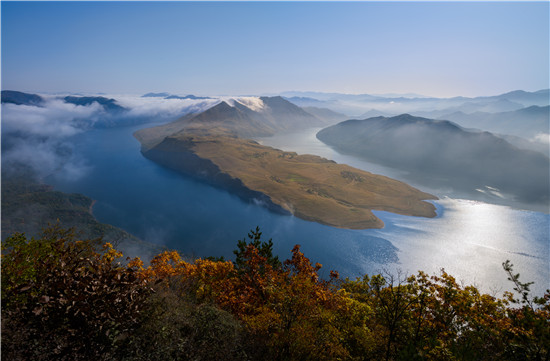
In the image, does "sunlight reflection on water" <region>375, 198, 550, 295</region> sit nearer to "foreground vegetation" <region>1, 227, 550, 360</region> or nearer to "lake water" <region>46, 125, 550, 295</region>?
"lake water" <region>46, 125, 550, 295</region>

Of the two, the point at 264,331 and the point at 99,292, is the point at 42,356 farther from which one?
the point at 264,331

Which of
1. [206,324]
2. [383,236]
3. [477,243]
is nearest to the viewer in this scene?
[206,324]

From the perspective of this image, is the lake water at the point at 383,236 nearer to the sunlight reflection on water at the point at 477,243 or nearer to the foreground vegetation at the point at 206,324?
the sunlight reflection on water at the point at 477,243

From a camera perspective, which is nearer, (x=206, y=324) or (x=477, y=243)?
(x=206, y=324)

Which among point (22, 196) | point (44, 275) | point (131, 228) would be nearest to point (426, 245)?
point (44, 275)

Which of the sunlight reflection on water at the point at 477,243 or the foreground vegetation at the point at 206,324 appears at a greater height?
the foreground vegetation at the point at 206,324

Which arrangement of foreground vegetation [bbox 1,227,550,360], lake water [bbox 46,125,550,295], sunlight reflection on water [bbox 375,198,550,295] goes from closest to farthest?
foreground vegetation [bbox 1,227,550,360] < sunlight reflection on water [bbox 375,198,550,295] < lake water [bbox 46,125,550,295]

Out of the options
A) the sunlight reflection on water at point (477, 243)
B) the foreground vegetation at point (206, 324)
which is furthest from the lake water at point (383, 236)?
the foreground vegetation at point (206, 324)

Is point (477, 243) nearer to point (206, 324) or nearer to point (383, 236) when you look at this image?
point (383, 236)

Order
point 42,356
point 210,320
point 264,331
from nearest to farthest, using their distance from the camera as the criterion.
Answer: point 42,356 → point 210,320 → point 264,331

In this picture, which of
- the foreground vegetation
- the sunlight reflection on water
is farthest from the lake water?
the foreground vegetation

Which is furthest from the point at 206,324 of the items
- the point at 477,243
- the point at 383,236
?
the point at 477,243
